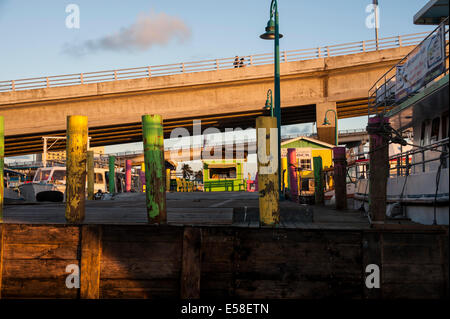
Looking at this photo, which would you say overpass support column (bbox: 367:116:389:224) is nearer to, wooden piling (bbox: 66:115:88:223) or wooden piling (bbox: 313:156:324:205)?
wooden piling (bbox: 66:115:88:223)

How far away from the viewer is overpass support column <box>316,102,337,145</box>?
40609 mm

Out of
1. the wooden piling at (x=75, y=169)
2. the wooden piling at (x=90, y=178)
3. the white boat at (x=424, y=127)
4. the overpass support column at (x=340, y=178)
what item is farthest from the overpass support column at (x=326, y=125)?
the wooden piling at (x=75, y=169)

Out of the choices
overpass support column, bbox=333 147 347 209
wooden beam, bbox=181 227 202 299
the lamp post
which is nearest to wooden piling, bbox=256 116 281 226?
wooden beam, bbox=181 227 202 299

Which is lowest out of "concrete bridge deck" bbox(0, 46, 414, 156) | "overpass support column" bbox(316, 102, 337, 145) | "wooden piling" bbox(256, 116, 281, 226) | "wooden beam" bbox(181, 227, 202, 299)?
"wooden beam" bbox(181, 227, 202, 299)

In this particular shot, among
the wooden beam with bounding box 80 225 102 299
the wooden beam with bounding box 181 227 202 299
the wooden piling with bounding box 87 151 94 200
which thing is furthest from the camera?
the wooden piling with bounding box 87 151 94 200

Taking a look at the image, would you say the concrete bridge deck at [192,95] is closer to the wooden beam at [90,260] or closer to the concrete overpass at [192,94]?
the concrete overpass at [192,94]

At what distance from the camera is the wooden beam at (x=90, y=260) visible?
21.4ft

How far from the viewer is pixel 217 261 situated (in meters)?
6.46

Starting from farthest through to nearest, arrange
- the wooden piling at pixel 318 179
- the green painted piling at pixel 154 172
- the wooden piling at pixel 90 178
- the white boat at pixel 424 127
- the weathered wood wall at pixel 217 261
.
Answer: the wooden piling at pixel 90 178 < the wooden piling at pixel 318 179 < the white boat at pixel 424 127 < the green painted piling at pixel 154 172 < the weathered wood wall at pixel 217 261

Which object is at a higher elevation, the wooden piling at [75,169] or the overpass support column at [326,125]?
the overpass support column at [326,125]

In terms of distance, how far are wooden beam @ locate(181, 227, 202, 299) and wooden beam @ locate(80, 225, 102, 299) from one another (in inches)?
49.1

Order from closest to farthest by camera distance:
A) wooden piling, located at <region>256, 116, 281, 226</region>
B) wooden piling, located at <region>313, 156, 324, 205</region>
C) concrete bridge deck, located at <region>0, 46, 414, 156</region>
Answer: wooden piling, located at <region>256, 116, 281, 226</region>, wooden piling, located at <region>313, 156, 324, 205</region>, concrete bridge deck, located at <region>0, 46, 414, 156</region>

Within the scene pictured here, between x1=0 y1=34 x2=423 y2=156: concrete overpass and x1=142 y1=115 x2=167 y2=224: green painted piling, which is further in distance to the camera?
x1=0 y1=34 x2=423 y2=156: concrete overpass

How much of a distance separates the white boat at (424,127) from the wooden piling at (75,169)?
527cm
